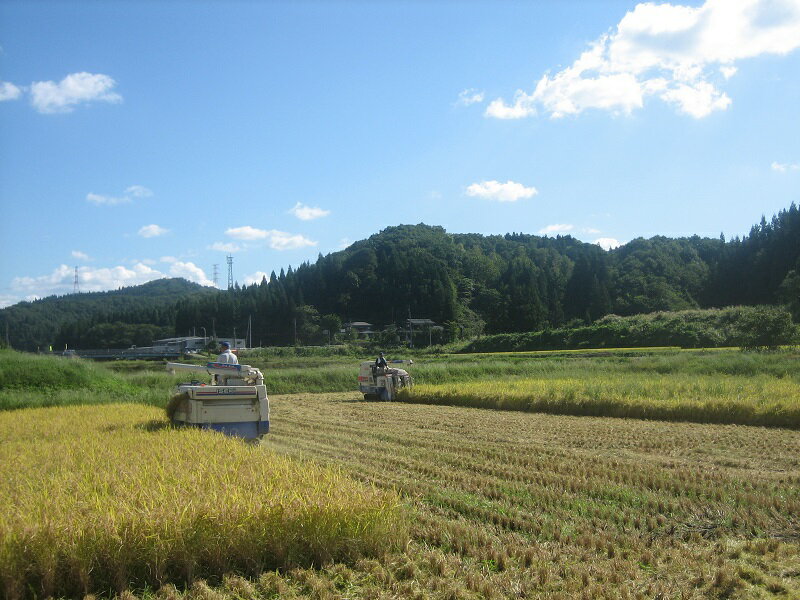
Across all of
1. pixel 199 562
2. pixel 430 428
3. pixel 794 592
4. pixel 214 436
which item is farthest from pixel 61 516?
pixel 430 428

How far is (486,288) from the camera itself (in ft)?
320

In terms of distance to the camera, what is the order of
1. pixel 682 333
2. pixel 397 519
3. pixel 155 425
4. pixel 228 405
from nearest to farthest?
1. pixel 397 519
2. pixel 228 405
3. pixel 155 425
4. pixel 682 333

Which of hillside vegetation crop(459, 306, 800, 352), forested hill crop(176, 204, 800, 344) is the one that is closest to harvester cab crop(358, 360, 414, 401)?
hillside vegetation crop(459, 306, 800, 352)

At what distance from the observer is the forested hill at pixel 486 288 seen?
6875 centimetres

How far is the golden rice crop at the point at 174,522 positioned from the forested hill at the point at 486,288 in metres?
57.0

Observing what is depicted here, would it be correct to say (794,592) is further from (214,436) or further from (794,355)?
(794,355)

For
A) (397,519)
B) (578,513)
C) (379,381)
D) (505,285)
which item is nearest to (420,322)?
(505,285)

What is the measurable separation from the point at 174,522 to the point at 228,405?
6.10m

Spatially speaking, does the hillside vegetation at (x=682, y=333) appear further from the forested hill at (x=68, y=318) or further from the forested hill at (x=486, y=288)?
the forested hill at (x=68, y=318)

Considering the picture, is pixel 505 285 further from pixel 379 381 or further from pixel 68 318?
pixel 68 318

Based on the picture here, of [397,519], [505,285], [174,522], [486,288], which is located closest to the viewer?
[174,522]

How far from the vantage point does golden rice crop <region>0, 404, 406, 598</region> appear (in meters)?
4.22

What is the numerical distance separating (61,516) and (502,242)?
408 feet

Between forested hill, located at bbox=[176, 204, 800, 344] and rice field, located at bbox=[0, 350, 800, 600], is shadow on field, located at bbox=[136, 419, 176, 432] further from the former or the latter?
forested hill, located at bbox=[176, 204, 800, 344]
